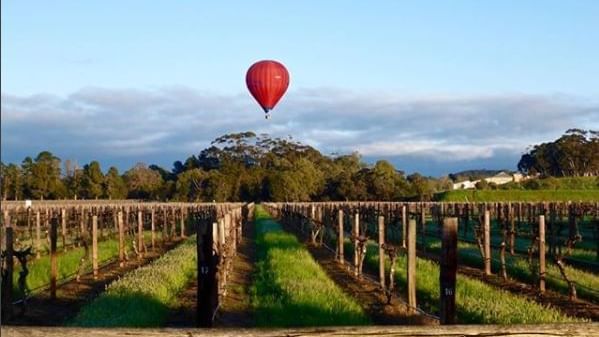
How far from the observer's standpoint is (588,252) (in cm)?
2338

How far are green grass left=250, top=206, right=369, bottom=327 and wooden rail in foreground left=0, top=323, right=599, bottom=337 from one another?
538 cm

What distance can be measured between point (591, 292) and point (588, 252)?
9.22 m

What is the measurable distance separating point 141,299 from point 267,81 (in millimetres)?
12365

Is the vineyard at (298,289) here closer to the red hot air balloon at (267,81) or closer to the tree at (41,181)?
the red hot air balloon at (267,81)

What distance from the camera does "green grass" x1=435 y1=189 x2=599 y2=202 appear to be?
6253 cm

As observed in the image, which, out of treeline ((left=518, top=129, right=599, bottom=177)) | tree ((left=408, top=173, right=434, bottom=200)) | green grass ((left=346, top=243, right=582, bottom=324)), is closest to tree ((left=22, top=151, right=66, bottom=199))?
tree ((left=408, top=173, right=434, bottom=200))

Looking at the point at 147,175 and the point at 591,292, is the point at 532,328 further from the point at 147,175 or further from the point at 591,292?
the point at 147,175

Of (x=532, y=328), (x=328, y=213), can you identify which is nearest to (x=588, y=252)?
(x=328, y=213)

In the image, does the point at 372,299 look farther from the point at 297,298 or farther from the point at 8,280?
the point at 8,280

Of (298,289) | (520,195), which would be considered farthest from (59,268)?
(520,195)

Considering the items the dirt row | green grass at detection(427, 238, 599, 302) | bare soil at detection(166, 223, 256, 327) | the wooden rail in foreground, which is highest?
the wooden rail in foreground

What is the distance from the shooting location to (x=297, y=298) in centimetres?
1199

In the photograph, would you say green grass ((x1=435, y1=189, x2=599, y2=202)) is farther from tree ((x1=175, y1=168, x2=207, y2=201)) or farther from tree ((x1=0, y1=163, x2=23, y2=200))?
tree ((x1=0, y1=163, x2=23, y2=200))

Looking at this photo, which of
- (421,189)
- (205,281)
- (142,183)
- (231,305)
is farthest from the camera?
(142,183)
